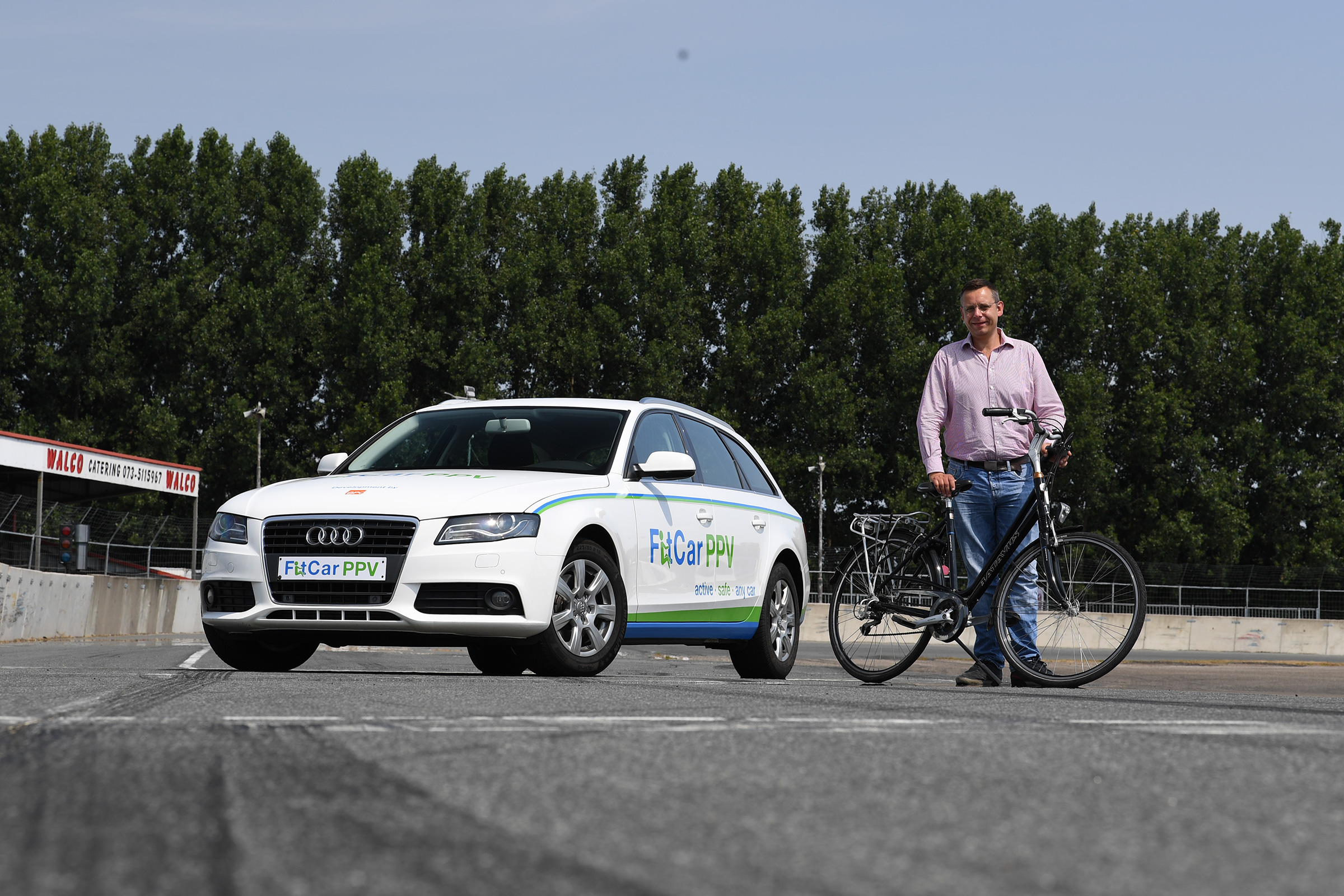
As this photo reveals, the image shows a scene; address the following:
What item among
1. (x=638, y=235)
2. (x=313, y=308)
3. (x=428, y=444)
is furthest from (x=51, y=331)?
(x=428, y=444)

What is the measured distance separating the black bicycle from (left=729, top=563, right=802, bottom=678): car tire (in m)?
0.78

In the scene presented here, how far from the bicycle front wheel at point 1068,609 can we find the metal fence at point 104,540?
2681 centimetres

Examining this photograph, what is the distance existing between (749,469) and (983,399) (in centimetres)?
204

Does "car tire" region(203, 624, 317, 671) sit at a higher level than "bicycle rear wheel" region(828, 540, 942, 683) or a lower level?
lower

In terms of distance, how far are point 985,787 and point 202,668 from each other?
5.83m

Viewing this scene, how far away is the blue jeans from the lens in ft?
26.8

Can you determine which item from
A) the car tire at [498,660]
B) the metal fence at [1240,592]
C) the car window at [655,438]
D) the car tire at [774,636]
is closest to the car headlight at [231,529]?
the car tire at [498,660]

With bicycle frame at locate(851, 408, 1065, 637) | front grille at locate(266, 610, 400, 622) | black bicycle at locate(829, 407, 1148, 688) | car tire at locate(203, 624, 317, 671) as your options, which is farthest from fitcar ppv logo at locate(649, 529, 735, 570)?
car tire at locate(203, 624, 317, 671)

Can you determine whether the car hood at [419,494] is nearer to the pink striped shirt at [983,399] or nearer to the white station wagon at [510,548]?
the white station wagon at [510,548]

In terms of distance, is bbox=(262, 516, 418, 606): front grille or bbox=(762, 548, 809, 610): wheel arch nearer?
bbox=(262, 516, 418, 606): front grille

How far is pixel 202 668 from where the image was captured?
317 inches

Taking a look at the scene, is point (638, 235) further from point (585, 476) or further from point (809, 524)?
point (585, 476)

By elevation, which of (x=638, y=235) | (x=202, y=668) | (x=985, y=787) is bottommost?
(x=202, y=668)

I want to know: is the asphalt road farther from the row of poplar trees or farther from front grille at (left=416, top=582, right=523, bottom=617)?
the row of poplar trees
